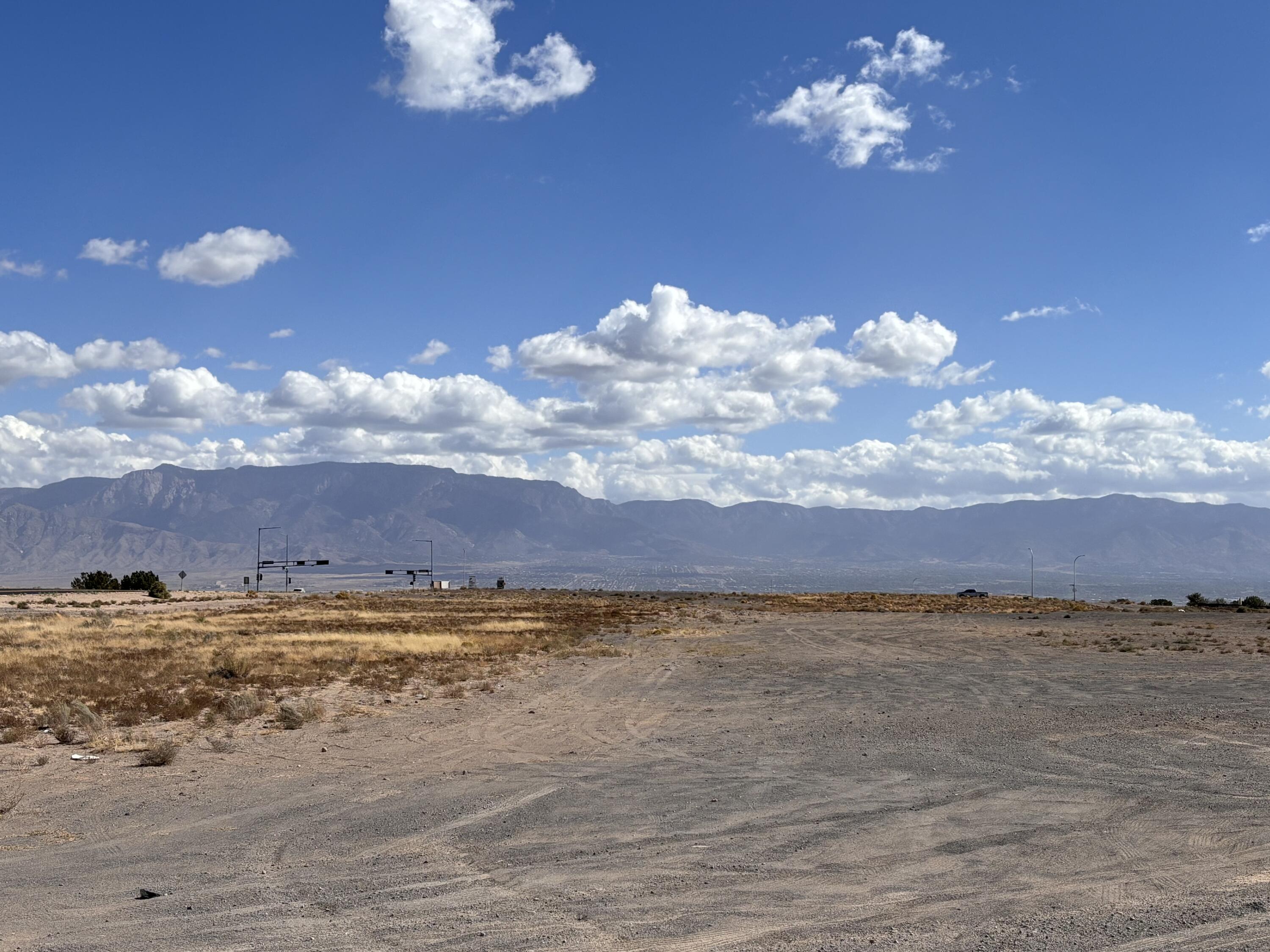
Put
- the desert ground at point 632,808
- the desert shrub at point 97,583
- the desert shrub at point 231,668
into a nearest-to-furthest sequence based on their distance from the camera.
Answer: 1. the desert ground at point 632,808
2. the desert shrub at point 231,668
3. the desert shrub at point 97,583

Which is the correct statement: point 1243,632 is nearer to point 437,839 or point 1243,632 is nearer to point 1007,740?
point 1007,740

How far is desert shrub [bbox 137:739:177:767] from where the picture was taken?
47.1 feet

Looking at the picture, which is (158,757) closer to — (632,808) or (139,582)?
(632,808)

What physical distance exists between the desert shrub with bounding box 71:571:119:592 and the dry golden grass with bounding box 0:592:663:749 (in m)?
34.2

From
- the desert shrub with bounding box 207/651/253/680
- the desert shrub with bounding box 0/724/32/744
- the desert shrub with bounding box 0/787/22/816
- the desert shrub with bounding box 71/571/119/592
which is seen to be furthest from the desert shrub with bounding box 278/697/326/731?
the desert shrub with bounding box 71/571/119/592

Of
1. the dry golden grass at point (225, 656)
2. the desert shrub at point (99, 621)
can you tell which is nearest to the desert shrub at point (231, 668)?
the dry golden grass at point (225, 656)

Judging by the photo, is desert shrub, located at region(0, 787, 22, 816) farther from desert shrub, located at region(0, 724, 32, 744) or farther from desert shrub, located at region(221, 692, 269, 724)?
desert shrub, located at region(221, 692, 269, 724)

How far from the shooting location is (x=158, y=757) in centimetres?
1439

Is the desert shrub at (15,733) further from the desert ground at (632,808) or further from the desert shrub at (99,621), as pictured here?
the desert shrub at (99,621)

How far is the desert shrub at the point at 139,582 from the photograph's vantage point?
90.2 meters

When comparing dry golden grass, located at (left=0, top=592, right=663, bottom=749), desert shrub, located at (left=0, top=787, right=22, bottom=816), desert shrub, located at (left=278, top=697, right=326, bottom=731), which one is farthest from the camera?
dry golden grass, located at (left=0, top=592, right=663, bottom=749)

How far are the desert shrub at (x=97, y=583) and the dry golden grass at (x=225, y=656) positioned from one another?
34.2 metres

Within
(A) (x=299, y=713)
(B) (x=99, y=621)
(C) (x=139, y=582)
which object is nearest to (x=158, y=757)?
(A) (x=299, y=713)

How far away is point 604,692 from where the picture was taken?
23906 millimetres
